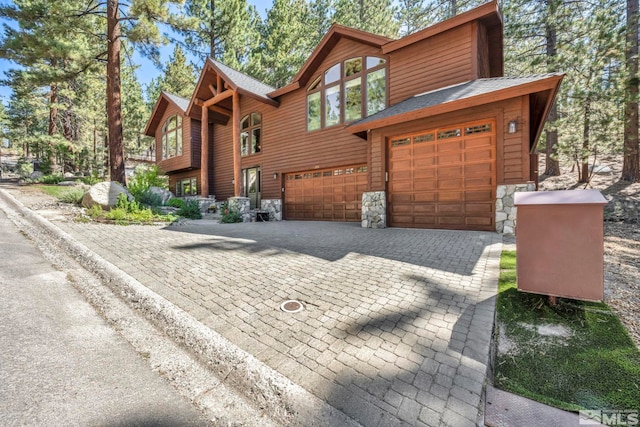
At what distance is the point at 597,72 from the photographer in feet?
31.1

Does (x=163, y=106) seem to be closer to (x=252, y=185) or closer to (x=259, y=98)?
(x=252, y=185)

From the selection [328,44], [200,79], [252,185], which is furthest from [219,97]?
[328,44]

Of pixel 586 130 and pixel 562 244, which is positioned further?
pixel 586 130

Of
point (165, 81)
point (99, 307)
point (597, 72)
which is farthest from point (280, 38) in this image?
point (99, 307)

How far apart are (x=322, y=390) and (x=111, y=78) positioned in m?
14.1

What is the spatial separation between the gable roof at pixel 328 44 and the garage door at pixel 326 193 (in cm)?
386

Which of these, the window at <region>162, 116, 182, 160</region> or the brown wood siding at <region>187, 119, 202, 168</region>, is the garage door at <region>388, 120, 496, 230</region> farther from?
the window at <region>162, 116, 182, 160</region>

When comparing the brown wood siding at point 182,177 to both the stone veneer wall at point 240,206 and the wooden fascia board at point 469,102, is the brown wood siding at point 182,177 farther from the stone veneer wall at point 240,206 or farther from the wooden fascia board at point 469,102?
the wooden fascia board at point 469,102

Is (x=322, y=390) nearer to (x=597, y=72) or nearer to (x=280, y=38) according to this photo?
(x=597, y=72)

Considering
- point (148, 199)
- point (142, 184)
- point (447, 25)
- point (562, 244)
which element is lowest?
point (562, 244)

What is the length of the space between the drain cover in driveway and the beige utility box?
7.40ft

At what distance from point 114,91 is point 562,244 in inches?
575

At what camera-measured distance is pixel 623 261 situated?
4305 millimetres

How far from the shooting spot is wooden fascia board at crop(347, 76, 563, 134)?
5434 millimetres
